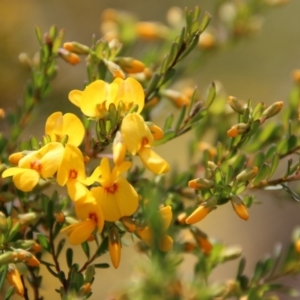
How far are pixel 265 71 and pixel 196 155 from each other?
0.77 meters

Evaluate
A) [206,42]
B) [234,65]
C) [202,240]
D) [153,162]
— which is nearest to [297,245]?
[202,240]

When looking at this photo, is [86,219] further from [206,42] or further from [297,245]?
[206,42]

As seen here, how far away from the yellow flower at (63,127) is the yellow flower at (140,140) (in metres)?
0.05

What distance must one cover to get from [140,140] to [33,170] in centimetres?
7

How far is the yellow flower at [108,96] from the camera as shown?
1.37 ft

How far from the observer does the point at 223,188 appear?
425 millimetres

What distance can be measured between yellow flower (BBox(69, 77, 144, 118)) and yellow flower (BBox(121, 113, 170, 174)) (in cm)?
2

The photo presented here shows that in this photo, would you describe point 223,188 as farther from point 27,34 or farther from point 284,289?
point 27,34

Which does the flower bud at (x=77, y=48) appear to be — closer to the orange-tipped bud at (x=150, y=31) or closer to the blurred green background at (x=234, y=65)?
the orange-tipped bud at (x=150, y=31)

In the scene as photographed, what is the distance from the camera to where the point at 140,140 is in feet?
1.34

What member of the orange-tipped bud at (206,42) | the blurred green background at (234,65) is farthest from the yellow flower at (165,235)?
the blurred green background at (234,65)

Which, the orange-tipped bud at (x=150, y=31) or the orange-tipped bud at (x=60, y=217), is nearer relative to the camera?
the orange-tipped bud at (x=60, y=217)

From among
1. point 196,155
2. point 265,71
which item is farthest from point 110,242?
point 265,71

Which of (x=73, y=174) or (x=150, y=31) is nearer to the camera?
(x=73, y=174)
